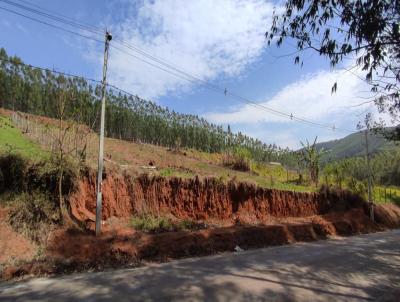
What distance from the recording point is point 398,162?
86.9 metres

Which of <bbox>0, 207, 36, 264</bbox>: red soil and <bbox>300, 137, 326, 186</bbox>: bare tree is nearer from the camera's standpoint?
<bbox>0, 207, 36, 264</bbox>: red soil

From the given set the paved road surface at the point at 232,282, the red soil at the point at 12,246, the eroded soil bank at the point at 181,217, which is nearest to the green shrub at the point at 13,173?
the red soil at the point at 12,246

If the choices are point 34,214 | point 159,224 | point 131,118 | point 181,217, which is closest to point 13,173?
point 34,214

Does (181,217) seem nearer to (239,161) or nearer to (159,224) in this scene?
(159,224)

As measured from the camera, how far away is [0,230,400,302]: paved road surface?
9.57 meters

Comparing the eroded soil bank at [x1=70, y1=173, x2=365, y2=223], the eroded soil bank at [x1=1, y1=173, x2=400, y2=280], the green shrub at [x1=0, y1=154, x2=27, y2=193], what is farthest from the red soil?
the eroded soil bank at [x1=70, y1=173, x2=365, y2=223]

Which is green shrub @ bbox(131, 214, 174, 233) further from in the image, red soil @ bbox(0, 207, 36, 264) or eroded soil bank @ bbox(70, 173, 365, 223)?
red soil @ bbox(0, 207, 36, 264)

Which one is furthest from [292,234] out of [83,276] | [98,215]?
[83,276]

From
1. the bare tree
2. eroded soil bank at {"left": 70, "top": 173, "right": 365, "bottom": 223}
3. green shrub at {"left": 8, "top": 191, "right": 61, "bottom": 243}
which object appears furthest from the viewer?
the bare tree

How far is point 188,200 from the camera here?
2256 cm

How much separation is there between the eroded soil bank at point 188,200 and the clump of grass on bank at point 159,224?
589 mm

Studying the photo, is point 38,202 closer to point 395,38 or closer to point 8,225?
point 8,225

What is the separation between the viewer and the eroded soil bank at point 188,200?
18.2 metres

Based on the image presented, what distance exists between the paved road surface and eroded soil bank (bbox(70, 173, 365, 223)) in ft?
18.3
